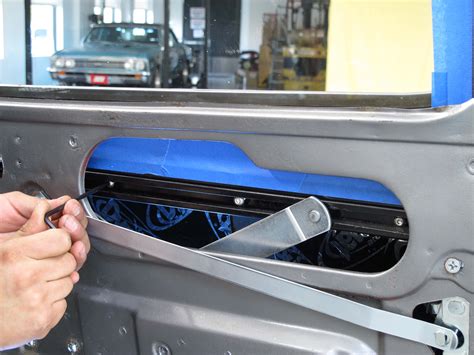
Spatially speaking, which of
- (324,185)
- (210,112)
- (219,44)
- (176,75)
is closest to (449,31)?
(324,185)

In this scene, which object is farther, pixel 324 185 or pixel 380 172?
pixel 324 185

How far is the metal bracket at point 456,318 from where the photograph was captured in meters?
1.24

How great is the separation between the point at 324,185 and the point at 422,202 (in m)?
0.26

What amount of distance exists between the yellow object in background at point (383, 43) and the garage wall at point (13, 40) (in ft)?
4.28

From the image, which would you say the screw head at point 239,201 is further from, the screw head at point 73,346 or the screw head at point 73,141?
the screw head at point 73,346

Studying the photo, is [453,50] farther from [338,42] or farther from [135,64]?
[135,64]

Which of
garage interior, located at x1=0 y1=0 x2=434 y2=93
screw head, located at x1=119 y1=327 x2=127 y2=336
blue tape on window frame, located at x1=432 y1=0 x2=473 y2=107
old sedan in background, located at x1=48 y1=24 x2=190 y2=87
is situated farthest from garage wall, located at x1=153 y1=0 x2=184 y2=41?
blue tape on window frame, located at x1=432 y1=0 x2=473 y2=107

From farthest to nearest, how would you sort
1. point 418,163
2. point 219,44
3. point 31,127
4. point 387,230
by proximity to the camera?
point 219,44, point 31,127, point 387,230, point 418,163

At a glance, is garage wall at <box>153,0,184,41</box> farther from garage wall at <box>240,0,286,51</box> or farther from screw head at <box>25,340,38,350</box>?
screw head at <box>25,340,38,350</box>

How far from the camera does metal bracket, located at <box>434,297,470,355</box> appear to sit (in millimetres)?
1241

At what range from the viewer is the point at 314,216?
4.56ft

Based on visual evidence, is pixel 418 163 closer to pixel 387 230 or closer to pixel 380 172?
pixel 380 172

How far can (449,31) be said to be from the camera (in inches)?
47.0

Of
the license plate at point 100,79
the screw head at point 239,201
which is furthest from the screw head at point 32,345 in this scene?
the license plate at point 100,79
